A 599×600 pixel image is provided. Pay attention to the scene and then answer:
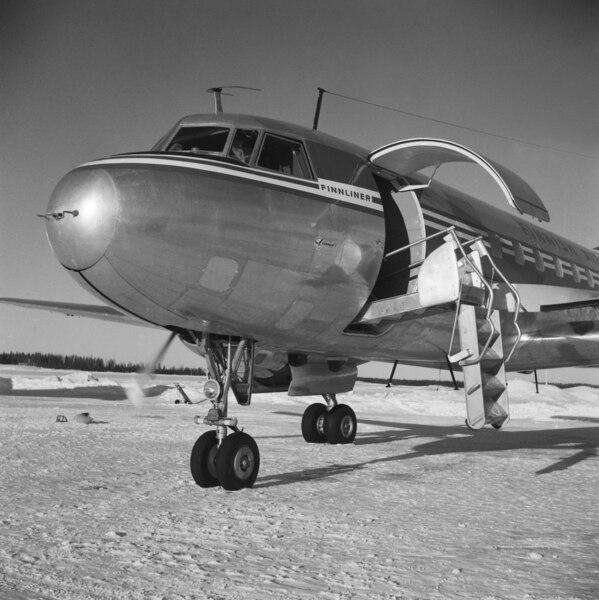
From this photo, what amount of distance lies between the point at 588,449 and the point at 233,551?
31.8 ft

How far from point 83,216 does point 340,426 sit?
7782mm

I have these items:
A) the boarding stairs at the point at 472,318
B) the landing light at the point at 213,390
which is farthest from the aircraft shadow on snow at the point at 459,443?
the boarding stairs at the point at 472,318

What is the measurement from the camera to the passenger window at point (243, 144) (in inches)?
300

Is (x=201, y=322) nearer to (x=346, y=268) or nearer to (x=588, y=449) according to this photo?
(x=346, y=268)

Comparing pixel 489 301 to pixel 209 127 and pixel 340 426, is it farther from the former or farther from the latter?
pixel 340 426

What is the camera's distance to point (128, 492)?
6.64 meters

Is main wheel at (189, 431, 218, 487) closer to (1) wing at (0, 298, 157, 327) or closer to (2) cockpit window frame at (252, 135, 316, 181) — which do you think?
(2) cockpit window frame at (252, 135, 316, 181)

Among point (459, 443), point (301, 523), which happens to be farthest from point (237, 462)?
point (459, 443)

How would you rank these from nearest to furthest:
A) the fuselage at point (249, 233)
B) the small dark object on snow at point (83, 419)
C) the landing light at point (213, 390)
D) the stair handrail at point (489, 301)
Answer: the fuselage at point (249, 233) < the stair handrail at point (489, 301) < the landing light at point (213, 390) < the small dark object on snow at point (83, 419)

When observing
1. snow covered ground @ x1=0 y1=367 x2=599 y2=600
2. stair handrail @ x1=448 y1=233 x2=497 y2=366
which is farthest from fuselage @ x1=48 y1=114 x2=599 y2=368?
snow covered ground @ x1=0 y1=367 x2=599 y2=600

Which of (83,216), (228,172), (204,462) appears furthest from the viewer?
(204,462)

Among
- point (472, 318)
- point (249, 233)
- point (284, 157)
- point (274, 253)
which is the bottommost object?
point (472, 318)

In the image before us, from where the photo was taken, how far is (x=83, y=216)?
20.9ft

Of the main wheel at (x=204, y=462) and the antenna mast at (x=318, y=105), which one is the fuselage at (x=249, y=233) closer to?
the main wheel at (x=204, y=462)
